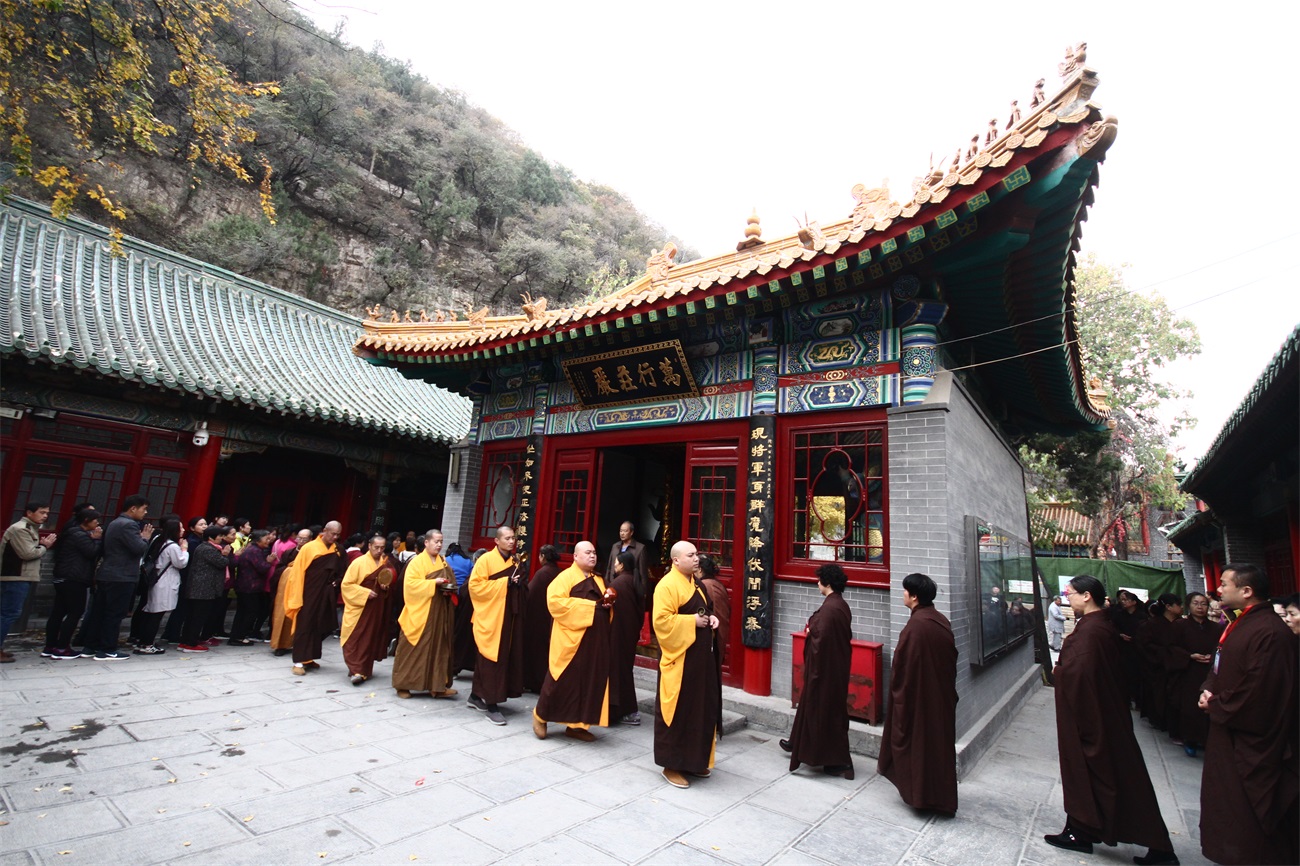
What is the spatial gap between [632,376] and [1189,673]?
22.2ft

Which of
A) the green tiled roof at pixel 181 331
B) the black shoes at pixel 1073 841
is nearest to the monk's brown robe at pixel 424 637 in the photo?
the black shoes at pixel 1073 841

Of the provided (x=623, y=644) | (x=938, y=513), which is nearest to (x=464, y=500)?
(x=623, y=644)

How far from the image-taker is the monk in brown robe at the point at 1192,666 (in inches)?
257

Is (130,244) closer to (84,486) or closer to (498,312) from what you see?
(84,486)

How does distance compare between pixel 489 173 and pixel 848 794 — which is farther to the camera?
pixel 489 173

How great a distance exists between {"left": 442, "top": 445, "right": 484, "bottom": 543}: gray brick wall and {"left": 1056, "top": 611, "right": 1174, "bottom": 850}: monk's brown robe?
24.3 feet

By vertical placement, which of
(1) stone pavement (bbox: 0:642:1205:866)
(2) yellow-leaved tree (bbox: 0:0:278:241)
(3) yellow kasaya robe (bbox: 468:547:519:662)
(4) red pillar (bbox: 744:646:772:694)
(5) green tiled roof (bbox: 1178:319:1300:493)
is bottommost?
(1) stone pavement (bbox: 0:642:1205:866)

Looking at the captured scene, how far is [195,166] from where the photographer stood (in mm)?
24281

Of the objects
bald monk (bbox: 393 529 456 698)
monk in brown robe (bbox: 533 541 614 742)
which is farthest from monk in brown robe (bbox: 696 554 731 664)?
bald monk (bbox: 393 529 456 698)

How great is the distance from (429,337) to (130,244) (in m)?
7.97

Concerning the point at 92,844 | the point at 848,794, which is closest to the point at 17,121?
the point at 92,844

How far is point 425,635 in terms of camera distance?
645cm

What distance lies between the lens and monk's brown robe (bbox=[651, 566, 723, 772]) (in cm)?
438

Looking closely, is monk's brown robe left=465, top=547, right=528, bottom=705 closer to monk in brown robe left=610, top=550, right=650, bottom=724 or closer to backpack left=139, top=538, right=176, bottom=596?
monk in brown robe left=610, top=550, right=650, bottom=724
